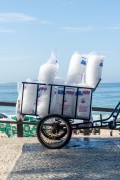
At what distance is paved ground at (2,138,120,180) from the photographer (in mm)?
5742

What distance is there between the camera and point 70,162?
6555 mm

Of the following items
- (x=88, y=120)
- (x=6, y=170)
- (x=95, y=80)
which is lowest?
(x=6, y=170)

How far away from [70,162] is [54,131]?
1.59 m

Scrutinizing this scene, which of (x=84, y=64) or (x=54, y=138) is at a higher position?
(x=84, y=64)

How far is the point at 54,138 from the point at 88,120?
2.42 feet

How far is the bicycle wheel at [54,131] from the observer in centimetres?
785

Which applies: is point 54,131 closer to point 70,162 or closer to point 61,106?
point 61,106

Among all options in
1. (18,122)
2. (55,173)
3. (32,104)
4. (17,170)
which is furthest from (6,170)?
(18,122)

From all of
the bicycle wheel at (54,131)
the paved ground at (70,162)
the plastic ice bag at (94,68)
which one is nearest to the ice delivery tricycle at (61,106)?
the bicycle wheel at (54,131)

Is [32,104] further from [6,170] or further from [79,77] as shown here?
[6,170]

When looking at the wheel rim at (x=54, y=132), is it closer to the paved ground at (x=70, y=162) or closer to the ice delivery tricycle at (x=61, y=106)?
the ice delivery tricycle at (x=61, y=106)

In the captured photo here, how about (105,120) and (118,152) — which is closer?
(118,152)

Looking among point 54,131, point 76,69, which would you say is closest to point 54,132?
point 54,131

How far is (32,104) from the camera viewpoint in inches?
311
